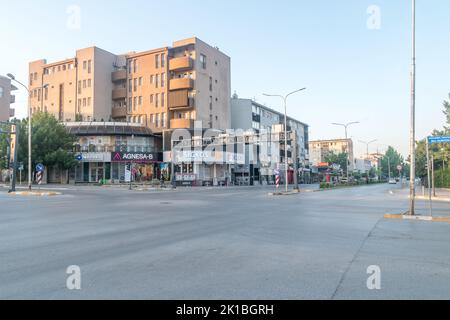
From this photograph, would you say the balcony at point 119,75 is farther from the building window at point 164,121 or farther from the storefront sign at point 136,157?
the storefront sign at point 136,157

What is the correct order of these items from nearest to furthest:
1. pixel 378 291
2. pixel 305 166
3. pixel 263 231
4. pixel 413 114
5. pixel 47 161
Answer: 1. pixel 378 291
2. pixel 263 231
3. pixel 413 114
4. pixel 47 161
5. pixel 305 166

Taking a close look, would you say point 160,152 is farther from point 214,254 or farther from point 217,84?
point 214,254

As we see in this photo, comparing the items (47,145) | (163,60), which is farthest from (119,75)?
(47,145)

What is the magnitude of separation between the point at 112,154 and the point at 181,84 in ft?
52.2

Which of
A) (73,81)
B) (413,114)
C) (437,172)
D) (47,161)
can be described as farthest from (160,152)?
(413,114)

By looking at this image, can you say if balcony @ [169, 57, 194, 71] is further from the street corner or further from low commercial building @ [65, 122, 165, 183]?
the street corner

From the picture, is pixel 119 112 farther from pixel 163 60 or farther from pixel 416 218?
pixel 416 218

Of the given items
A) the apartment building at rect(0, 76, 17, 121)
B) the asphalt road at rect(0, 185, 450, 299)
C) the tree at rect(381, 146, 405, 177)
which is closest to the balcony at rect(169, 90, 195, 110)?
the apartment building at rect(0, 76, 17, 121)

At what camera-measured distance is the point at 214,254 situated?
7.38 m

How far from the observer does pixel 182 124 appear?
57219mm

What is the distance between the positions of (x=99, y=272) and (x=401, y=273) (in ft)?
16.9

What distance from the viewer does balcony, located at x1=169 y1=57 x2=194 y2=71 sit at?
5791cm

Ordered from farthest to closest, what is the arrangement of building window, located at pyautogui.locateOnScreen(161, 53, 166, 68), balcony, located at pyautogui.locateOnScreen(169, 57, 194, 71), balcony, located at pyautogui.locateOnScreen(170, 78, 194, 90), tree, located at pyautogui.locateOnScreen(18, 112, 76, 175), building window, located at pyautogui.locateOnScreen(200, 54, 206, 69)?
building window, located at pyautogui.locateOnScreen(161, 53, 166, 68)
building window, located at pyautogui.locateOnScreen(200, 54, 206, 69)
balcony, located at pyautogui.locateOnScreen(169, 57, 194, 71)
balcony, located at pyautogui.locateOnScreen(170, 78, 194, 90)
tree, located at pyautogui.locateOnScreen(18, 112, 76, 175)

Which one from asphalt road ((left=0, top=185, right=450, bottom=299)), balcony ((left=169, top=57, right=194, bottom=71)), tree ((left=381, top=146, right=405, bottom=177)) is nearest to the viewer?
asphalt road ((left=0, top=185, right=450, bottom=299))
